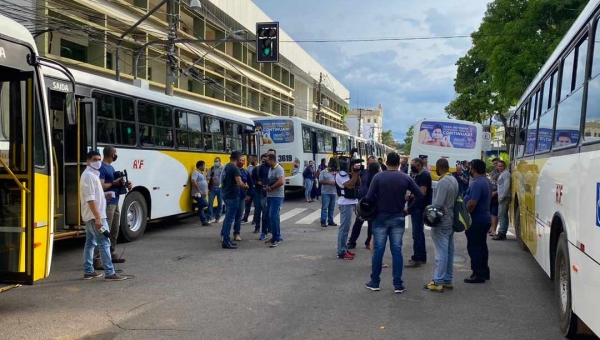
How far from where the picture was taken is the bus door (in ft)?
28.4

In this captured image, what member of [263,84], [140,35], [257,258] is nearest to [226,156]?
[257,258]

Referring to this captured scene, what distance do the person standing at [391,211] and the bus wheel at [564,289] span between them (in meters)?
1.88

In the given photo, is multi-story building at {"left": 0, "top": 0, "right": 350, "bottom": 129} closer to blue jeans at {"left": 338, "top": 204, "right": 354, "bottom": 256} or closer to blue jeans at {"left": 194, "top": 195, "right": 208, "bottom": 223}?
blue jeans at {"left": 194, "top": 195, "right": 208, "bottom": 223}

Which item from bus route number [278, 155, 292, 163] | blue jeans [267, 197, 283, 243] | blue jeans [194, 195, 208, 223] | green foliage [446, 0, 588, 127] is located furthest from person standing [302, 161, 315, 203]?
blue jeans [267, 197, 283, 243]

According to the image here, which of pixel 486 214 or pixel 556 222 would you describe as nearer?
pixel 556 222

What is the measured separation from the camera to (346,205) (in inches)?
360

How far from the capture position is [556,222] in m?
5.50

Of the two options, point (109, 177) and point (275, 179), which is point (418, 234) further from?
point (109, 177)

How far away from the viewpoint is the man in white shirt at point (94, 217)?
6840mm

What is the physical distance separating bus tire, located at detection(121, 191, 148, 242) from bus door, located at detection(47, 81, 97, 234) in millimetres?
1474

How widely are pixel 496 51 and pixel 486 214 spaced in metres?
16.5

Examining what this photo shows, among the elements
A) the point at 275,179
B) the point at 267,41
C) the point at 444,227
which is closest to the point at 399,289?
the point at 444,227

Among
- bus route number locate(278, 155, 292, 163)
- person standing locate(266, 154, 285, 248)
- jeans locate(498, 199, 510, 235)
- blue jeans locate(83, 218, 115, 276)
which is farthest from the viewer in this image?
bus route number locate(278, 155, 292, 163)

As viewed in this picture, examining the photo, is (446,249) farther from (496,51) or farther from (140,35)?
(140,35)
